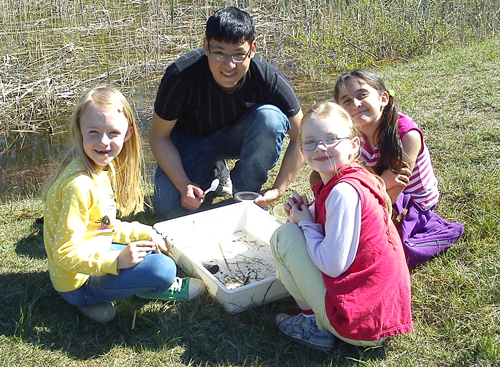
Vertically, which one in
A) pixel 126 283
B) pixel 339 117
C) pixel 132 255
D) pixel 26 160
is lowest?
pixel 26 160

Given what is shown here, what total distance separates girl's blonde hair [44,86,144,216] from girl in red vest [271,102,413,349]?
693mm

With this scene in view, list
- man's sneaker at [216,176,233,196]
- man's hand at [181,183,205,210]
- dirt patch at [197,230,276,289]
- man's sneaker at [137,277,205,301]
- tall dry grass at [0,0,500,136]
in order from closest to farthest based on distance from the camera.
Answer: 1. man's sneaker at [137,277,205,301]
2. dirt patch at [197,230,276,289]
3. man's hand at [181,183,205,210]
4. man's sneaker at [216,176,233,196]
5. tall dry grass at [0,0,500,136]

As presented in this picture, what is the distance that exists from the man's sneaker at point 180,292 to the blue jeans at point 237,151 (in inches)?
32.1

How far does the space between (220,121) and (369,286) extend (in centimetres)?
160

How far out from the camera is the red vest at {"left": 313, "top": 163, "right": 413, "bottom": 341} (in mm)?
1787

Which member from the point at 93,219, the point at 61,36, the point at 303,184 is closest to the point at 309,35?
the point at 61,36

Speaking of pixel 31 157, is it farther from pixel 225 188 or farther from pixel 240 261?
pixel 240 261

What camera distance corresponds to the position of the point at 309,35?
6.29 metres

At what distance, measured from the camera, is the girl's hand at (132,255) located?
77.8 inches

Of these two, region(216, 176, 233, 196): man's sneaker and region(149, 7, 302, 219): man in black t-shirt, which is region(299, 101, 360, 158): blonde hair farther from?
region(216, 176, 233, 196): man's sneaker

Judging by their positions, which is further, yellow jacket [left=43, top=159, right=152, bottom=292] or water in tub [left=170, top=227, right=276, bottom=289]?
water in tub [left=170, top=227, right=276, bottom=289]

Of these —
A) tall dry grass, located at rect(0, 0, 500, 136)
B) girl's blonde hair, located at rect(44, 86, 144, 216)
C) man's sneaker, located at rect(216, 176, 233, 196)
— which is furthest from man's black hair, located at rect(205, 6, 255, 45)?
tall dry grass, located at rect(0, 0, 500, 136)

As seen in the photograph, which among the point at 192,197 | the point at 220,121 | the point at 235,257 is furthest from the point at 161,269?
the point at 220,121

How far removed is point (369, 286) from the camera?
180 centimetres
